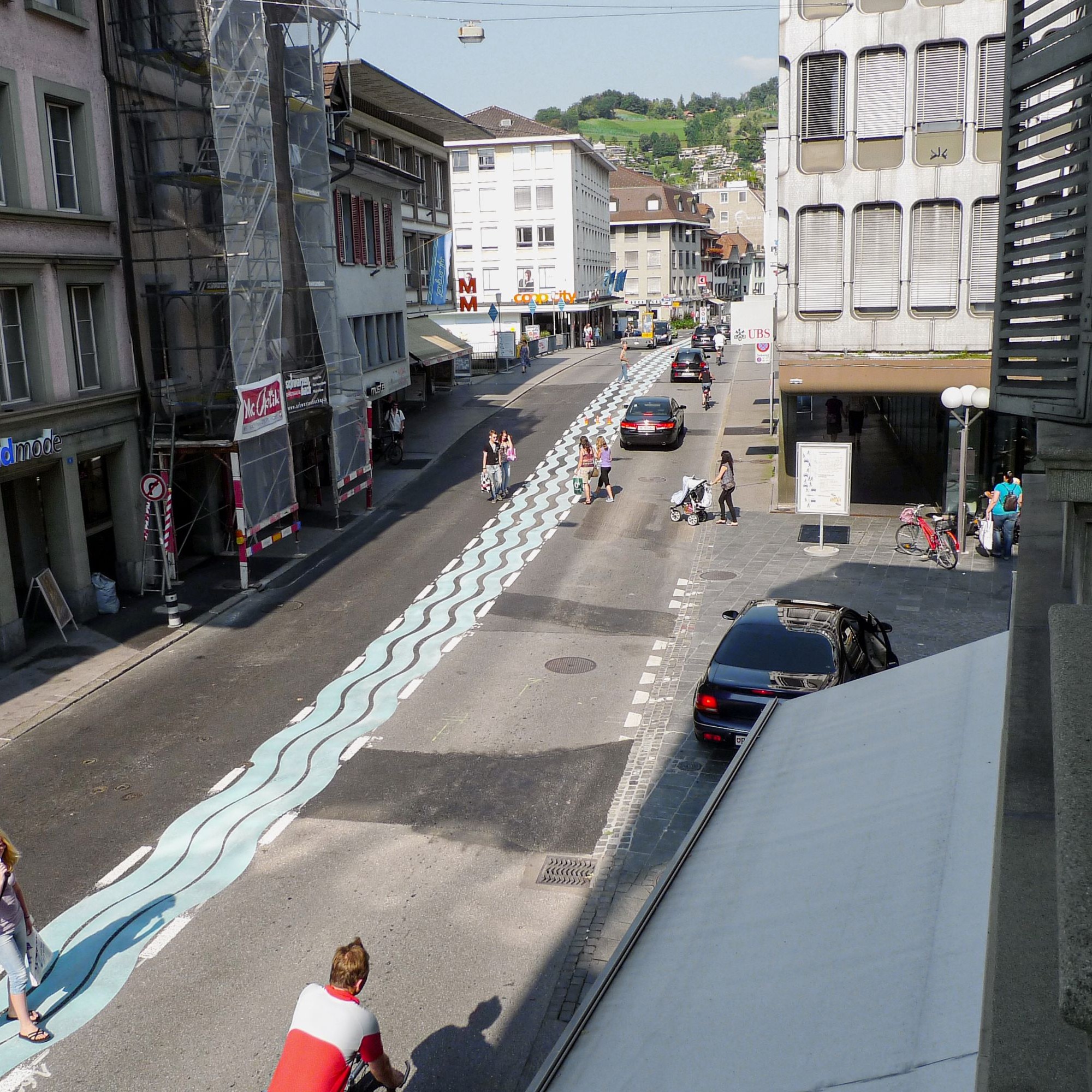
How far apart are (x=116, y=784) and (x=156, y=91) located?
14597mm

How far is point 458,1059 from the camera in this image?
26.6 ft

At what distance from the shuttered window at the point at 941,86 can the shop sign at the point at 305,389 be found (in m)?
14.8

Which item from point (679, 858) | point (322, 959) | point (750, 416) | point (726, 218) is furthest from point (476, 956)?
point (726, 218)

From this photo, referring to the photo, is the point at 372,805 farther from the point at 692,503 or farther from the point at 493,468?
the point at 493,468

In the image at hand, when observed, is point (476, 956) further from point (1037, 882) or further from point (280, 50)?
point (280, 50)

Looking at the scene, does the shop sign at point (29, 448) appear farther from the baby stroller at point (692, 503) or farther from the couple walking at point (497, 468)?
the baby stroller at point (692, 503)

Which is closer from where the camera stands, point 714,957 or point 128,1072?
point 714,957

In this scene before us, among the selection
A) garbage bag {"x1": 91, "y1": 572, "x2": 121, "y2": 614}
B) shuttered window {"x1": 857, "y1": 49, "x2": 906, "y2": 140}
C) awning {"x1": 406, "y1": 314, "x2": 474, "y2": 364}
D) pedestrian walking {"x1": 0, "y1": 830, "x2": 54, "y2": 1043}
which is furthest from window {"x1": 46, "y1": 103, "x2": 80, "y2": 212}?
awning {"x1": 406, "y1": 314, "x2": 474, "y2": 364}

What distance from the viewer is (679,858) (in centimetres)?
631

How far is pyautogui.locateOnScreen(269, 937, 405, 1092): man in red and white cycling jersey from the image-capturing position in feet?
19.4

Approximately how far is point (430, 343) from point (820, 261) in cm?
2250

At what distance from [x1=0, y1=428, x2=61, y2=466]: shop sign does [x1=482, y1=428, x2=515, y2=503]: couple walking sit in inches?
505

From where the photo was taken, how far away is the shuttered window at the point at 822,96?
25562 mm

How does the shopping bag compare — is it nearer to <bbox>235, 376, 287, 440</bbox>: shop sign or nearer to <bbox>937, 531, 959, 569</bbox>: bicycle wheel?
<bbox>235, 376, 287, 440</bbox>: shop sign
